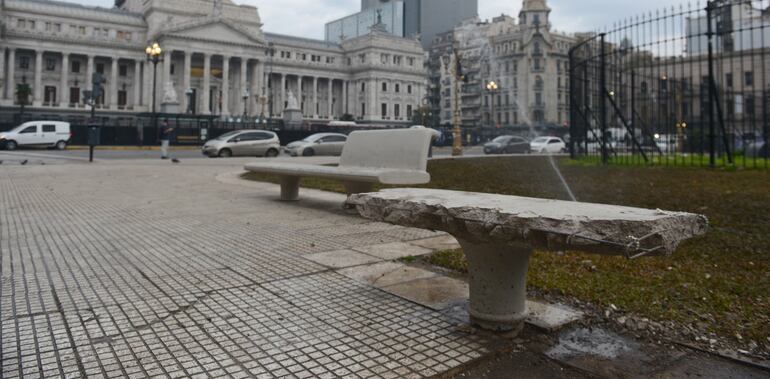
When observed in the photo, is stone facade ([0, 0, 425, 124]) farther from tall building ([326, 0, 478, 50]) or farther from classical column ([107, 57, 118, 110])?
tall building ([326, 0, 478, 50])

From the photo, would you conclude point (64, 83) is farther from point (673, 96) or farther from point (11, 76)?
point (673, 96)

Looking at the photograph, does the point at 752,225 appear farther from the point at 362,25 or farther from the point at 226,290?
the point at 362,25

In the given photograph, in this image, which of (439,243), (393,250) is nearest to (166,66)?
(439,243)

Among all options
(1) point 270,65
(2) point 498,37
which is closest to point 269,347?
(1) point 270,65

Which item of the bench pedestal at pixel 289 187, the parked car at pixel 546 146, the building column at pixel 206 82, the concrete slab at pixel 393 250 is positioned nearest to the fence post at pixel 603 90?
the bench pedestal at pixel 289 187

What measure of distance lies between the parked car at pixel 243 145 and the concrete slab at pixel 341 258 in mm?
22515

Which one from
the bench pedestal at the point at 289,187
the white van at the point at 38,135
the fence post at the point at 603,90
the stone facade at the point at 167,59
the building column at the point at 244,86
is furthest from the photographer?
the building column at the point at 244,86

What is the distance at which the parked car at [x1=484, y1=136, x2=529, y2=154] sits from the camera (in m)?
32.0

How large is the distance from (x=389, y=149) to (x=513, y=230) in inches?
200

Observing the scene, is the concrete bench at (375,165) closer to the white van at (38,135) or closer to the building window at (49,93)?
Result: the white van at (38,135)

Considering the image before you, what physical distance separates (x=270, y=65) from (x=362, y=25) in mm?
65914

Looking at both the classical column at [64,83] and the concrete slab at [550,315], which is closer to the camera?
the concrete slab at [550,315]

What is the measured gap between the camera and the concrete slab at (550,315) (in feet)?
9.81

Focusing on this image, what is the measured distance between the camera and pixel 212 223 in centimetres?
667
